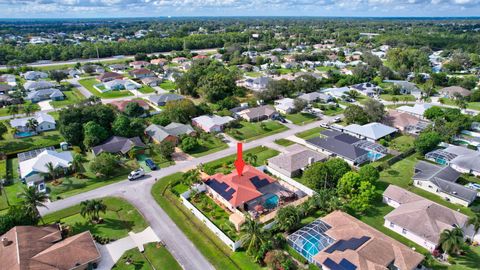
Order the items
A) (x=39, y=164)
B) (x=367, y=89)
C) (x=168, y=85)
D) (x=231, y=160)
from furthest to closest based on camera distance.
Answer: (x=168, y=85), (x=367, y=89), (x=231, y=160), (x=39, y=164)

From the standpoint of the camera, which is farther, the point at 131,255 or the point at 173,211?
the point at 173,211

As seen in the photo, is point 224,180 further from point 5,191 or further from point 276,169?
point 5,191

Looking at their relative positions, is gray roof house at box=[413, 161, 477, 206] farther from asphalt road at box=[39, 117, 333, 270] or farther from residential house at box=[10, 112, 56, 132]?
residential house at box=[10, 112, 56, 132]

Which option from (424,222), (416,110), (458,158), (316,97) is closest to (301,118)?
(316,97)

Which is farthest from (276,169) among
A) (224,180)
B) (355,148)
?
(355,148)

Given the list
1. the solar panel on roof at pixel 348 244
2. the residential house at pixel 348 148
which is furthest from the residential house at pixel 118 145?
the solar panel on roof at pixel 348 244

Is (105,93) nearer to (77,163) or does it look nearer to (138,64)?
(138,64)
